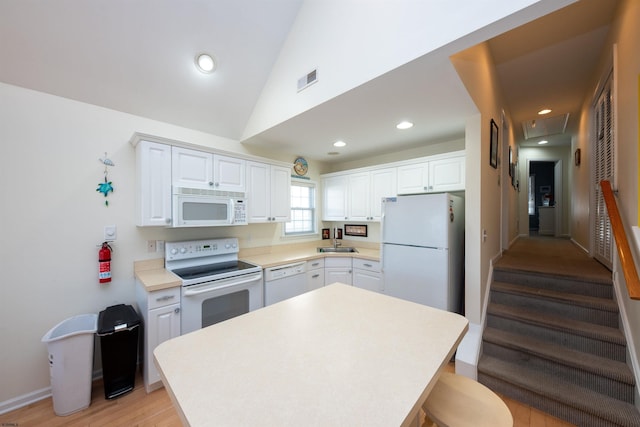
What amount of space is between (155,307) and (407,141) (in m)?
3.33

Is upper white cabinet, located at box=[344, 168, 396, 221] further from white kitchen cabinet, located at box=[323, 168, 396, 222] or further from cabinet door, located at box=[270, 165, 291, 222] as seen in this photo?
cabinet door, located at box=[270, 165, 291, 222]

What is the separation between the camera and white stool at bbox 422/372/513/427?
0.95 meters

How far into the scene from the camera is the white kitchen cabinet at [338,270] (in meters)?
3.46

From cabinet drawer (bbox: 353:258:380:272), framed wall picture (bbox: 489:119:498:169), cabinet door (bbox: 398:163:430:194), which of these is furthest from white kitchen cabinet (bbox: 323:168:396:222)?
framed wall picture (bbox: 489:119:498:169)

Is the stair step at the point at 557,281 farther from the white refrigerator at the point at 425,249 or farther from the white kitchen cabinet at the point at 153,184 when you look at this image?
the white kitchen cabinet at the point at 153,184

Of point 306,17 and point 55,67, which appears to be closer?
point 55,67

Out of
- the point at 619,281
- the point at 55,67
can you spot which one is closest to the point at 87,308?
the point at 55,67

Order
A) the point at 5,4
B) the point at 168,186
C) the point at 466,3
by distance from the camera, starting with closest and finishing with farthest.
A: the point at 466,3 < the point at 5,4 < the point at 168,186

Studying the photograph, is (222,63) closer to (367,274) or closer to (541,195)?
(367,274)

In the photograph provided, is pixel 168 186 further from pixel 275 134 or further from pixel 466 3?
pixel 466 3

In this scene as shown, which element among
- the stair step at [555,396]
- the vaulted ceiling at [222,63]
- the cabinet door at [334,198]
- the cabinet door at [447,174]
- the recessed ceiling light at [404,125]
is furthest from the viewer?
the cabinet door at [334,198]

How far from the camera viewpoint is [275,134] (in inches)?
115

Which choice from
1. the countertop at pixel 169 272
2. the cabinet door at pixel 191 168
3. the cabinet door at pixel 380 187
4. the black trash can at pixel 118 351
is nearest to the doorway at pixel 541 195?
the cabinet door at pixel 380 187

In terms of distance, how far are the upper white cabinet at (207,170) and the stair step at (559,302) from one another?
316cm
